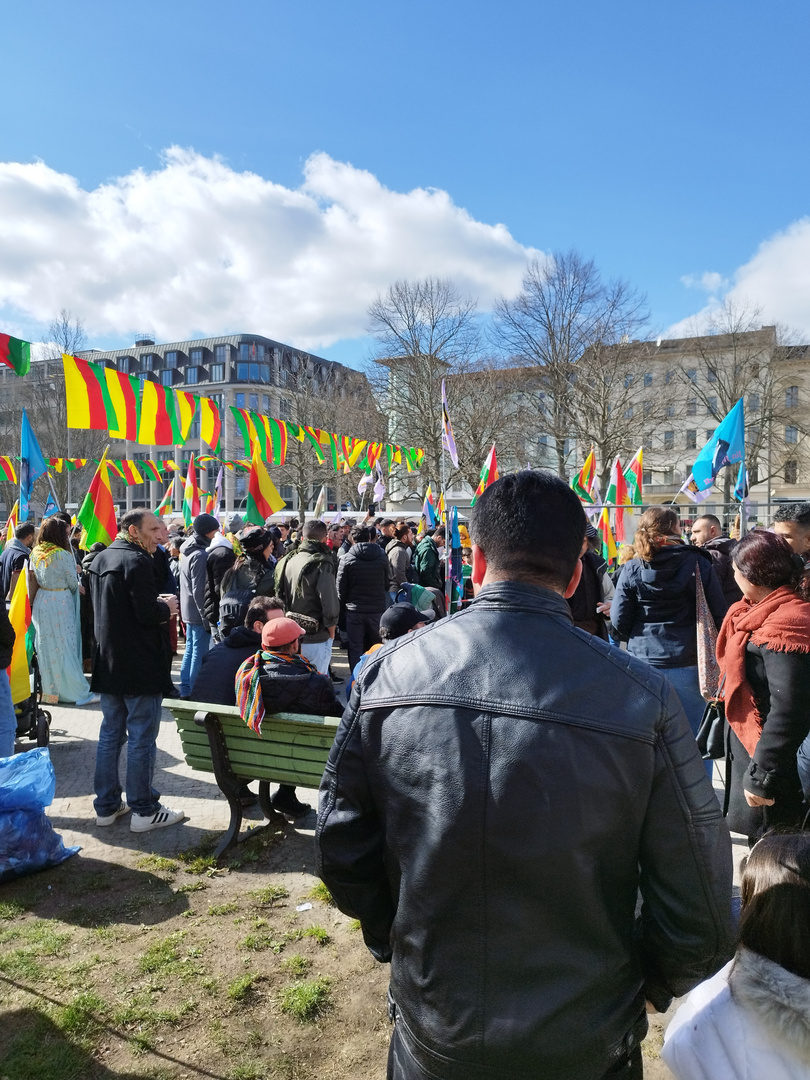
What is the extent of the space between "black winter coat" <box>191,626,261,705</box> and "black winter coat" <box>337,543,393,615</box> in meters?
3.01

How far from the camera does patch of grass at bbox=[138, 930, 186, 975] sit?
3207 millimetres

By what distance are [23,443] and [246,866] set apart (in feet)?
17.7

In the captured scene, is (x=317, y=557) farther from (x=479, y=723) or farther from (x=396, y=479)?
(x=396, y=479)

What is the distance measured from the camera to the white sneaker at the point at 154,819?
461 centimetres

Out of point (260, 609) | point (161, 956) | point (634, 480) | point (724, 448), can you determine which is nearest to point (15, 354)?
point (260, 609)

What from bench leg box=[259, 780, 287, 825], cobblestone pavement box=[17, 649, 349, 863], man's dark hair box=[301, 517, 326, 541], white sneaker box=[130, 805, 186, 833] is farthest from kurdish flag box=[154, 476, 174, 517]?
bench leg box=[259, 780, 287, 825]

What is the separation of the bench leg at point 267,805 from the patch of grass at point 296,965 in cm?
130

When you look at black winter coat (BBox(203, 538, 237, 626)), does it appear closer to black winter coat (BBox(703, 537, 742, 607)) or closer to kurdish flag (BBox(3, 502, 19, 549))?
kurdish flag (BBox(3, 502, 19, 549))

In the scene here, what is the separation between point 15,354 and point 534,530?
5809 millimetres

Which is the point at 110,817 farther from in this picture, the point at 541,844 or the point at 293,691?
the point at 541,844

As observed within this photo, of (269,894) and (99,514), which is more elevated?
(99,514)

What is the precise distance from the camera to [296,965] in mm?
3213

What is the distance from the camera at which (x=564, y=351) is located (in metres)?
35.2

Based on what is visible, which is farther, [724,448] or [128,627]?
[724,448]
